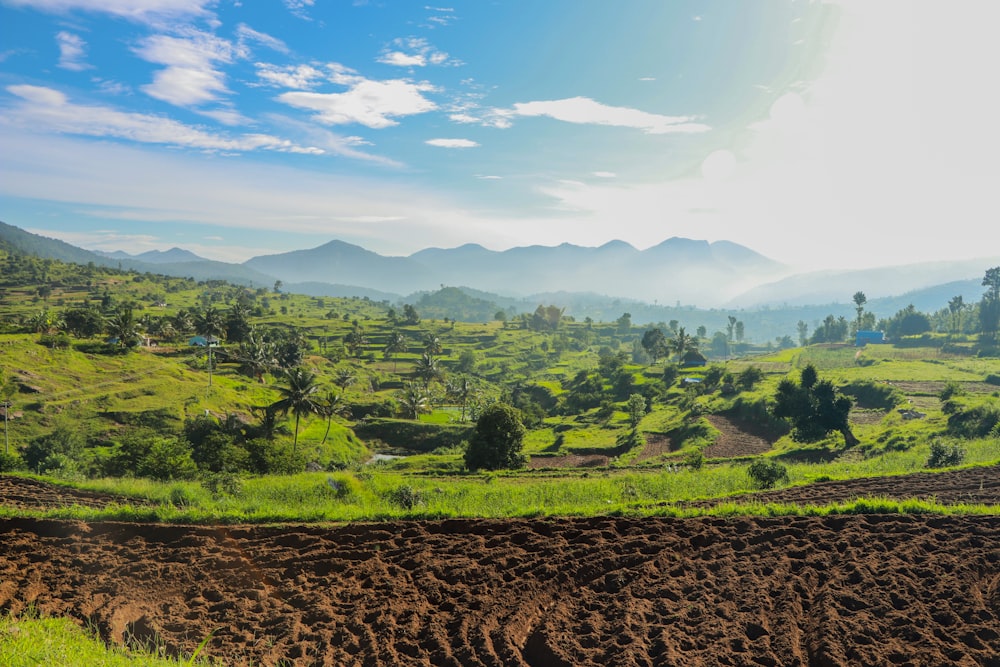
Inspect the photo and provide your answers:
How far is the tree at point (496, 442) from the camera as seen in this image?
4419 centimetres

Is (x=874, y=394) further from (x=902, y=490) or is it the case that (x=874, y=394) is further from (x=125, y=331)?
(x=125, y=331)

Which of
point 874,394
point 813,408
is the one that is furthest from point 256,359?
point 874,394

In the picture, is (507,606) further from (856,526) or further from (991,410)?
(991,410)

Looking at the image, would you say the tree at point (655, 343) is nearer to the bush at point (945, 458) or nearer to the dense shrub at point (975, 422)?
the dense shrub at point (975, 422)

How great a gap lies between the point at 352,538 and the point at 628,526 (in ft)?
24.5

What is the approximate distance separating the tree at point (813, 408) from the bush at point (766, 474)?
23.1m

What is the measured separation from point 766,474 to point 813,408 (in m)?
26.6

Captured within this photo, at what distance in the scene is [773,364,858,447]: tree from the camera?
42.7 meters

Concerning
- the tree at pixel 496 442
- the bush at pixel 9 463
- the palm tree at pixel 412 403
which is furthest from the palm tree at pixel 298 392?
the palm tree at pixel 412 403

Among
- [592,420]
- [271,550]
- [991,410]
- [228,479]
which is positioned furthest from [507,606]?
[592,420]

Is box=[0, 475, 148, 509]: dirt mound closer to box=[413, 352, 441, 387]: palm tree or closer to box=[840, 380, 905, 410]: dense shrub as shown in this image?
box=[840, 380, 905, 410]: dense shrub

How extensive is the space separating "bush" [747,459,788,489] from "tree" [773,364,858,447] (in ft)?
75.7

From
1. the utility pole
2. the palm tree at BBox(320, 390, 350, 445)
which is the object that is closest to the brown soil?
the palm tree at BBox(320, 390, 350, 445)

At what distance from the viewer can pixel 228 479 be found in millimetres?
22359
